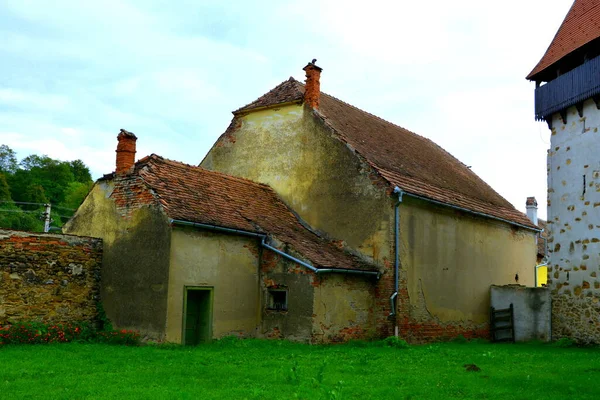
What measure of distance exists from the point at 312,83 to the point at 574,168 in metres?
8.92

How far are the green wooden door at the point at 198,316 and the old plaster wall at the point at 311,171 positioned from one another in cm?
502

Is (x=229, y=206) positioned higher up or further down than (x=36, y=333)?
higher up

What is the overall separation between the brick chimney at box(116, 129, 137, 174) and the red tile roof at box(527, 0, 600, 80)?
13.2m

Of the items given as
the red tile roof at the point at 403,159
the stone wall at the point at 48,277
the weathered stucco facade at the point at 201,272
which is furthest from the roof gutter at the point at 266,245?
the stone wall at the point at 48,277

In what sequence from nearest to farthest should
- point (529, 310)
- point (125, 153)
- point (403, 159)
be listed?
point (125, 153) → point (529, 310) → point (403, 159)

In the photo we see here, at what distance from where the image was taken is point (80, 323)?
50.8ft

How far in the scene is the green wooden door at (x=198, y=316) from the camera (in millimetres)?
15344

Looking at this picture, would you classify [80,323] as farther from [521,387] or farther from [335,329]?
[521,387]

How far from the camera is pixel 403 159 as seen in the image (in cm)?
2131

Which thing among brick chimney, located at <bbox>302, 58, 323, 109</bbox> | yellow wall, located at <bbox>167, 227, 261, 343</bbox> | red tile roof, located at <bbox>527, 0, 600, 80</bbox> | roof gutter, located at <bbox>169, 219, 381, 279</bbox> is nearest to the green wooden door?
yellow wall, located at <bbox>167, 227, 261, 343</bbox>

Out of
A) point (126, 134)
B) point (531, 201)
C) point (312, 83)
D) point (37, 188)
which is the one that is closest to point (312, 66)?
point (312, 83)

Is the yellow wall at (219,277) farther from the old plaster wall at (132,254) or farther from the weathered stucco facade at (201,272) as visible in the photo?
the old plaster wall at (132,254)

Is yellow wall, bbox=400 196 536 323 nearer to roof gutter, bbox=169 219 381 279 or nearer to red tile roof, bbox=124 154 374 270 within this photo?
roof gutter, bbox=169 219 381 279

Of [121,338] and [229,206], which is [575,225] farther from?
[121,338]
